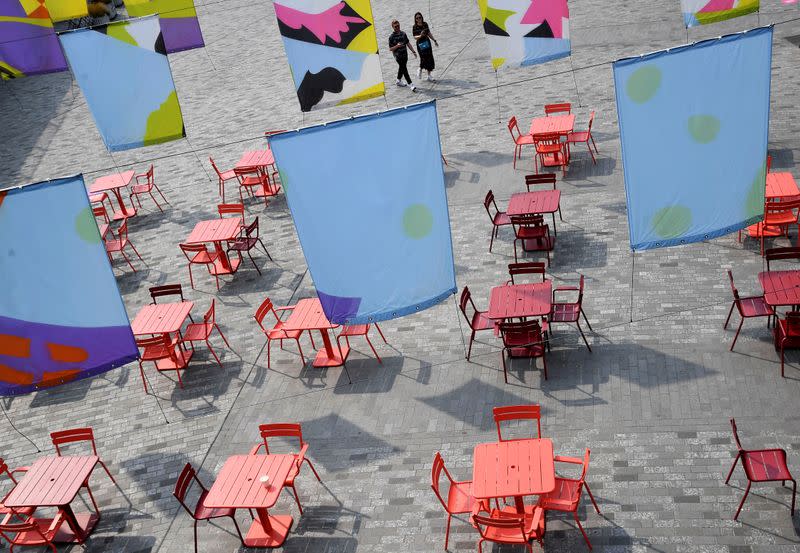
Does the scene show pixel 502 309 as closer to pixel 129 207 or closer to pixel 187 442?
pixel 187 442

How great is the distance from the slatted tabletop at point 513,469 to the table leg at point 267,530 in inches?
95.3

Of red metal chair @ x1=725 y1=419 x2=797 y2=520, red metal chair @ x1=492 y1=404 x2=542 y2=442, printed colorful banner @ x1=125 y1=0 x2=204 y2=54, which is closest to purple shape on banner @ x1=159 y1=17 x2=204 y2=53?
printed colorful banner @ x1=125 y1=0 x2=204 y2=54

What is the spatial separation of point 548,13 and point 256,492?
11406mm

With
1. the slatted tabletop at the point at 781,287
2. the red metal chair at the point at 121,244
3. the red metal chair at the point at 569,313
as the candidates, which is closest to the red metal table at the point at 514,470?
the red metal chair at the point at 569,313

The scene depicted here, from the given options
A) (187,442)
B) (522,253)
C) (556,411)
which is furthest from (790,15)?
(187,442)

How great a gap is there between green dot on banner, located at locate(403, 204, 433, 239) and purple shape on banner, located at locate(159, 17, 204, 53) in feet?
42.8

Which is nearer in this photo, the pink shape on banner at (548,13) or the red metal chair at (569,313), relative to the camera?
the red metal chair at (569,313)

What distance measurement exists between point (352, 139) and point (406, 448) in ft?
13.3

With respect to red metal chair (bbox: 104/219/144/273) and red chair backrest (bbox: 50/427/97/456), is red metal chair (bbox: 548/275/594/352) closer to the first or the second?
red chair backrest (bbox: 50/427/97/456)

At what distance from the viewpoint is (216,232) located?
15.5m

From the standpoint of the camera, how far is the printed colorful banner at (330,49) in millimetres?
15188

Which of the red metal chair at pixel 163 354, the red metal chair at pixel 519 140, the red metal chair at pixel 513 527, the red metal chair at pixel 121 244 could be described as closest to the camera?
the red metal chair at pixel 513 527

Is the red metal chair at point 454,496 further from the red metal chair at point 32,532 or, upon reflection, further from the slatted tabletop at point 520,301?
the red metal chair at point 32,532

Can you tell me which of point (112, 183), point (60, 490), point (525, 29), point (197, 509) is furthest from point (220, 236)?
point (525, 29)
